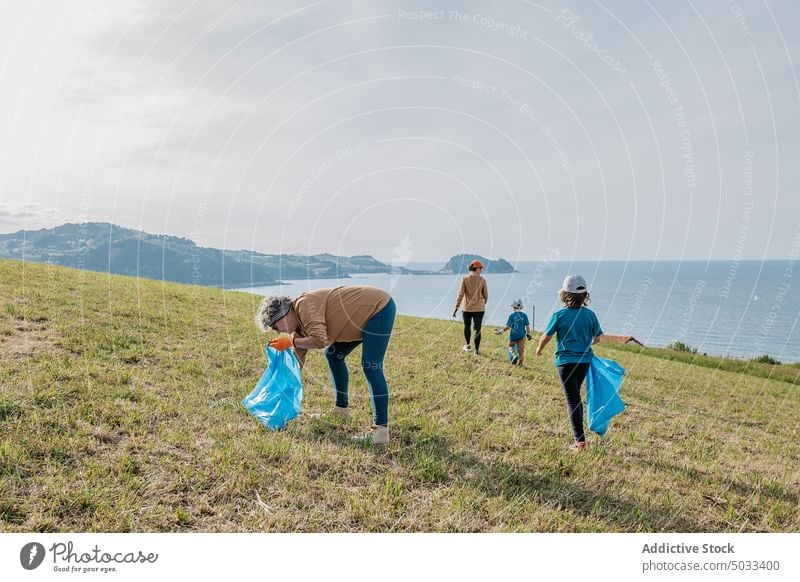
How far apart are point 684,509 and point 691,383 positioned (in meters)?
10.2

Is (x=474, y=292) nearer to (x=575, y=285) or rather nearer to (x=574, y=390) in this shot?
(x=575, y=285)

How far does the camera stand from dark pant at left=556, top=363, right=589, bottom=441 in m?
6.04

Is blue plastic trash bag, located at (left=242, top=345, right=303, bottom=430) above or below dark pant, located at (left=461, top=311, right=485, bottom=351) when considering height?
below

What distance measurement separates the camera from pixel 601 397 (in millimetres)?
6266

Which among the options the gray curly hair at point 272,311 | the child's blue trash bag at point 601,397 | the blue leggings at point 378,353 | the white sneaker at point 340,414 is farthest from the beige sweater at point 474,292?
the gray curly hair at point 272,311

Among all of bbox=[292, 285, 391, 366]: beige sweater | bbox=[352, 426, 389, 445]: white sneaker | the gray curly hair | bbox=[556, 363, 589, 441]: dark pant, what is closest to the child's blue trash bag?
bbox=[556, 363, 589, 441]: dark pant

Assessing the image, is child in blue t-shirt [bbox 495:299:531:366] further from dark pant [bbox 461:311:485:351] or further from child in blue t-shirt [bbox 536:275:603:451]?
child in blue t-shirt [bbox 536:275:603:451]

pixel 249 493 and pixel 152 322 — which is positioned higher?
pixel 152 322

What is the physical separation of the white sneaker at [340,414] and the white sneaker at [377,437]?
676 mm

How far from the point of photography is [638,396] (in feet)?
34.0

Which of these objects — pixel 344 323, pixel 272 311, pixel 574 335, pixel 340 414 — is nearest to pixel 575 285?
pixel 574 335

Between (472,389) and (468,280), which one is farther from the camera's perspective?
(468,280)

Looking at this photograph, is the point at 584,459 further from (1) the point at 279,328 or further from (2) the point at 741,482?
(1) the point at 279,328
